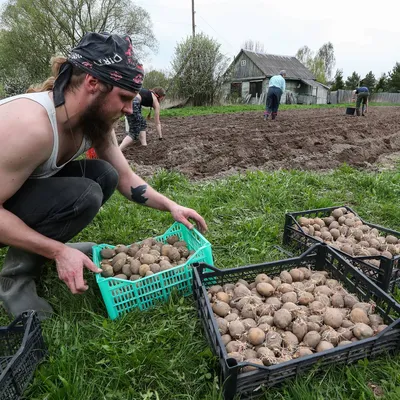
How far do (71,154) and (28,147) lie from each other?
0.47 m

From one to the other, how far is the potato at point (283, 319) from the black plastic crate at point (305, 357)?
9.4 inches

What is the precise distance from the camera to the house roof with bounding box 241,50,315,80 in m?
35.6

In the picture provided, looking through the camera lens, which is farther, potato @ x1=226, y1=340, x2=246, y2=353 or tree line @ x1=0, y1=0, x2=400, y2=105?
tree line @ x1=0, y1=0, x2=400, y2=105

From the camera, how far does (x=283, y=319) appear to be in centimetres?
169

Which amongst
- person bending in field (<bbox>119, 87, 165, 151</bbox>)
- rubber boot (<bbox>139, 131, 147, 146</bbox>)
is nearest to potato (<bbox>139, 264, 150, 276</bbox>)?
person bending in field (<bbox>119, 87, 165, 151</bbox>)

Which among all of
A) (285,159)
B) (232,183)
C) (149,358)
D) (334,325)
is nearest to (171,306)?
(149,358)

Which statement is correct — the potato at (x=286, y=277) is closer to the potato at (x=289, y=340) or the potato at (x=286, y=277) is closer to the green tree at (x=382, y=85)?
the potato at (x=289, y=340)

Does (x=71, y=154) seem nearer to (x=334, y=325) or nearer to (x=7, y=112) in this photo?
(x=7, y=112)

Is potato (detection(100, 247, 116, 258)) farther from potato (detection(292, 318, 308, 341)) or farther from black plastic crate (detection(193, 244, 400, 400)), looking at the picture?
potato (detection(292, 318, 308, 341))

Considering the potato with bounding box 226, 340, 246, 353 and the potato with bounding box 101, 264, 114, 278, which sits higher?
the potato with bounding box 101, 264, 114, 278

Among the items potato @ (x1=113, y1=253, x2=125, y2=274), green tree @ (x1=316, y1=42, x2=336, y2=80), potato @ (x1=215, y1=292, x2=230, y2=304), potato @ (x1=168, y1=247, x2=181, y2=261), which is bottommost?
potato @ (x1=215, y1=292, x2=230, y2=304)

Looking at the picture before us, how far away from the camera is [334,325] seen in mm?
1682

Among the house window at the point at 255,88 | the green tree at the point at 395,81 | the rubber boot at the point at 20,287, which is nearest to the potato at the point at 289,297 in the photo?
the rubber boot at the point at 20,287

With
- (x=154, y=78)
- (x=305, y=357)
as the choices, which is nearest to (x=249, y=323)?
(x=305, y=357)
